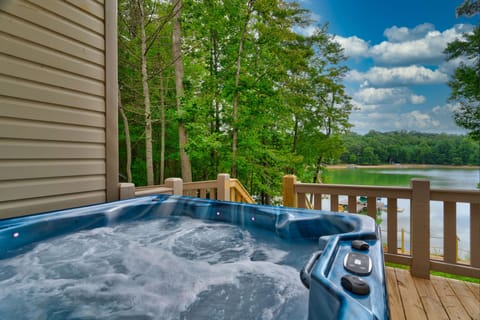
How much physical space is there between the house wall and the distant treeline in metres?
8.09

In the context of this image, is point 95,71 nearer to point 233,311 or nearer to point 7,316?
point 7,316

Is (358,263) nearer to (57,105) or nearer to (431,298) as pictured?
(431,298)

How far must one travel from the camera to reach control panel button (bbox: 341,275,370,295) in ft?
2.35

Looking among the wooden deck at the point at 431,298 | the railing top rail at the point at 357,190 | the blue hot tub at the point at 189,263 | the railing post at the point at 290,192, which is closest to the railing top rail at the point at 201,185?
the blue hot tub at the point at 189,263

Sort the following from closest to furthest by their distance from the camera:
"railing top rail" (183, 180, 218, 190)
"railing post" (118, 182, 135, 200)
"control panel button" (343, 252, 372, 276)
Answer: "control panel button" (343, 252, 372, 276), "railing post" (118, 182, 135, 200), "railing top rail" (183, 180, 218, 190)

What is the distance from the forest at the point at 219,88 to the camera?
568 centimetres

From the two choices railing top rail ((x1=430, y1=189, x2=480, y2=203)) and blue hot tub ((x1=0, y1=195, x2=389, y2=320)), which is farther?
railing top rail ((x1=430, y1=189, x2=480, y2=203))

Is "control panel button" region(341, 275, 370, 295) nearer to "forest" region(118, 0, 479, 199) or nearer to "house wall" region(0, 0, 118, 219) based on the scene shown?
"house wall" region(0, 0, 118, 219)

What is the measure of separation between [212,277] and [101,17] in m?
2.04

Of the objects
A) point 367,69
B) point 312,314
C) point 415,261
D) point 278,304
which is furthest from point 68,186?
point 367,69

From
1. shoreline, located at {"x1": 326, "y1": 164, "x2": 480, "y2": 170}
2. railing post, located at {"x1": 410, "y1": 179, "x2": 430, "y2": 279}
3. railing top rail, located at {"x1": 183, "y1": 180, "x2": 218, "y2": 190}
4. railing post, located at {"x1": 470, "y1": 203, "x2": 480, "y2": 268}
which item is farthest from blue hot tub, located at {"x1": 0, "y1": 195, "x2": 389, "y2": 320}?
shoreline, located at {"x1": 326, "y1": 164, "x2": 480, "y2": 170}

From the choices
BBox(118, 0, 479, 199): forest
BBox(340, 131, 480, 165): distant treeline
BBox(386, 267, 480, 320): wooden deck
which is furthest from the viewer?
BBox(340, 131, 480, 165): distant treeline

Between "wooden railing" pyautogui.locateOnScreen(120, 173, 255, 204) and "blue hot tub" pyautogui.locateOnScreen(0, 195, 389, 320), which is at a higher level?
"wooden railing" pyautogui.locateOnScreen(120, 173, 255, 204)

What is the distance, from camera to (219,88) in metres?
6.19
